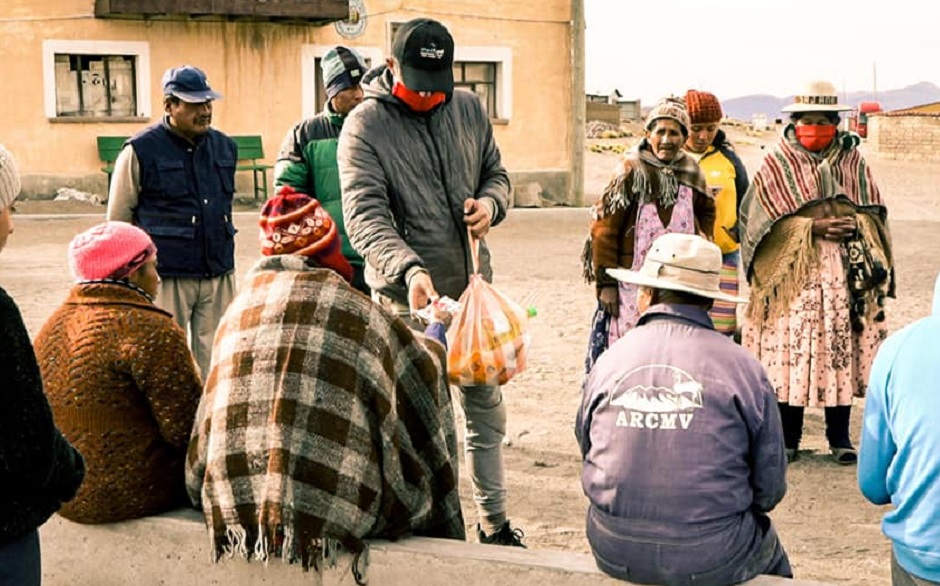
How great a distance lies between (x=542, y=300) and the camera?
1191cm

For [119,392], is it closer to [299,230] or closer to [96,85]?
[299,230]

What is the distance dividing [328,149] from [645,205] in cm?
150

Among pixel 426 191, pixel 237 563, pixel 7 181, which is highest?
pixel 7 181

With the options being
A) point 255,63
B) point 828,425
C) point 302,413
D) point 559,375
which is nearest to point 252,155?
point 255,63

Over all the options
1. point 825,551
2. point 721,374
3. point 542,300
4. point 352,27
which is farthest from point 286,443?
point 352,27

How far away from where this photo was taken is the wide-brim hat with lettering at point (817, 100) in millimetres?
6441

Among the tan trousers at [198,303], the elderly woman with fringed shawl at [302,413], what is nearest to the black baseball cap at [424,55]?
the elderly woman with fringed shawl at [302,413]

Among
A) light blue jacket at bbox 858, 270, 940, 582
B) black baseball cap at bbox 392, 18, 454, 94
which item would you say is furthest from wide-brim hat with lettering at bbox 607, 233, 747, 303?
black baseball cap at bbox 392, 18, 454, 94

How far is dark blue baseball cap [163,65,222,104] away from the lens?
621 cm

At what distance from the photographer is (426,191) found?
5.20 m

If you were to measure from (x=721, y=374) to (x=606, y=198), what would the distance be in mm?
2812

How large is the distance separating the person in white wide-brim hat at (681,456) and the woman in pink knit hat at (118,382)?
4.41 ft

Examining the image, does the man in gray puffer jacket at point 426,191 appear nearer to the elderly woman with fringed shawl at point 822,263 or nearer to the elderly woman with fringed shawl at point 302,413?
the elderly woman with fringed shawl at point 302,413

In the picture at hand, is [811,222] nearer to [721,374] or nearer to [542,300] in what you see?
[721,374]
